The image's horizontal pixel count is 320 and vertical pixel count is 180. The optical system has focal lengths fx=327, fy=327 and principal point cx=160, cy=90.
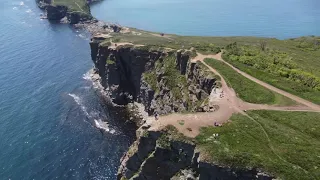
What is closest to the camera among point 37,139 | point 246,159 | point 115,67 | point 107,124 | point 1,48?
point 246,159

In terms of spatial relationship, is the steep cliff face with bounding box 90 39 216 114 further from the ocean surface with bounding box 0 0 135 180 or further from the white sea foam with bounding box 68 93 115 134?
the white sea foam with bounding box 68 93 115 134

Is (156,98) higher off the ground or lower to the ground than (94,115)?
higher

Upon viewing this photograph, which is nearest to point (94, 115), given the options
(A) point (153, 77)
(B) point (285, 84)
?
(A) point (153, 77)

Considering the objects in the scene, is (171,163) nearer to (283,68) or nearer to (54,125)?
(283,68)

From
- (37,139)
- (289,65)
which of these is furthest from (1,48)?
(289,65)

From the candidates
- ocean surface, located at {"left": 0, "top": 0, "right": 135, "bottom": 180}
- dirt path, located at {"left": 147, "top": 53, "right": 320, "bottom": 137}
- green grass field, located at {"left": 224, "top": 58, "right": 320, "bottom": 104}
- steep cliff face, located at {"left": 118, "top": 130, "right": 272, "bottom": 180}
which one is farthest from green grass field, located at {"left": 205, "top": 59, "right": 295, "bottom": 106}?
ocean surface, located at {"left": 0, "top": 0, "right": 135, "bottom": 180}

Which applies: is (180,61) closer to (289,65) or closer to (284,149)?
(289,65)
